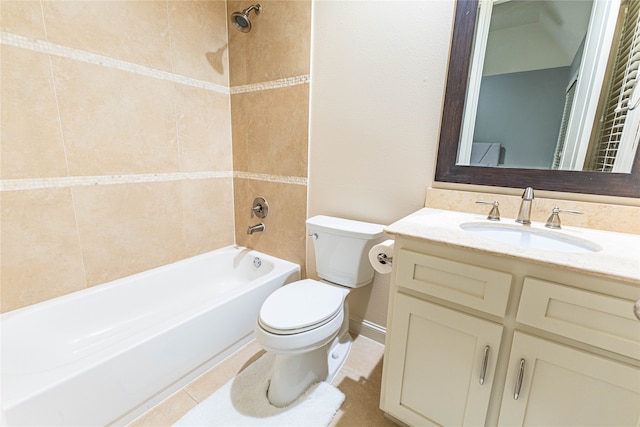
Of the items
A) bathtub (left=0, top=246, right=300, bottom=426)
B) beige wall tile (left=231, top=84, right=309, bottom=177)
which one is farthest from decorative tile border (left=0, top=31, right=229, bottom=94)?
bathtub (left=0, top=246, right=300, bottom=426)

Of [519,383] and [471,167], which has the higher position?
[471,167]

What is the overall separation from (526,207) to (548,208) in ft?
0.35

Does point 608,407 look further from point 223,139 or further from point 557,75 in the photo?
point 223,139

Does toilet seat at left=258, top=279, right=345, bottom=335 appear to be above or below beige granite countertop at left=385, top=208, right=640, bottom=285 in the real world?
below

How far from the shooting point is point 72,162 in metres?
1.32

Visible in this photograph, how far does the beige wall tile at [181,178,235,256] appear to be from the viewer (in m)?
1.84

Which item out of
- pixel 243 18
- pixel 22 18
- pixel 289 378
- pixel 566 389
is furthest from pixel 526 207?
pixel 22 18

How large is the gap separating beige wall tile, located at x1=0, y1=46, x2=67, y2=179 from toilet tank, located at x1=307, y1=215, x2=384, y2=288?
4.14 feet

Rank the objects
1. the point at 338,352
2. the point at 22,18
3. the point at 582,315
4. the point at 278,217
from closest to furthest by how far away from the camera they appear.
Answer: the point at 582,315
the point at 22,18
the point at 338,352
the point at 278,217

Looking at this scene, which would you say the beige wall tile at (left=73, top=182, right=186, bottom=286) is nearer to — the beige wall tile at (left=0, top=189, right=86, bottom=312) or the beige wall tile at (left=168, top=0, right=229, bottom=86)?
the beige wall tile at (left=0, top=189, right=86, bottom=312)

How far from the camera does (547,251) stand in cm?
73

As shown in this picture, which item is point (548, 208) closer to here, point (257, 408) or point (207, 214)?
point (257, 408)

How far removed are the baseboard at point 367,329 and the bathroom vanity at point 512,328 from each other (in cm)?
54

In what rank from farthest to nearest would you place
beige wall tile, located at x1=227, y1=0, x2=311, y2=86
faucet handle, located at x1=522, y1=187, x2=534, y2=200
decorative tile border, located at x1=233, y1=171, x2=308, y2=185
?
decorative tile border, located at x1=233, y1=171, x2=308, y2=185
beige wall tile, located at x1=227, y1=0, x2=311, y2=86
faucet handle, located at x1=522, y1=187, x2=534, y2=200
